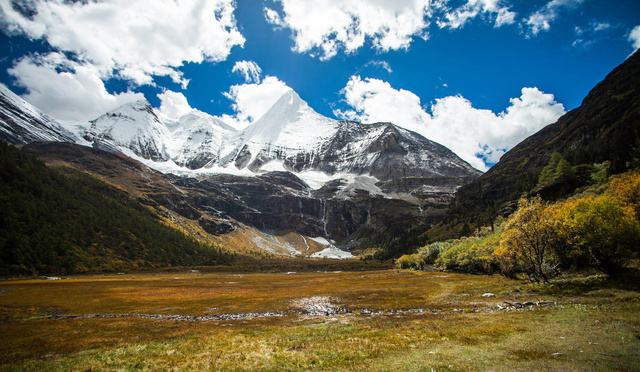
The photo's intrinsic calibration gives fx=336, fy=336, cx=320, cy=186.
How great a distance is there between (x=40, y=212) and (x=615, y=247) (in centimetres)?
22718

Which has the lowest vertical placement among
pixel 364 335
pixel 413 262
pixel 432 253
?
pixel 413 262

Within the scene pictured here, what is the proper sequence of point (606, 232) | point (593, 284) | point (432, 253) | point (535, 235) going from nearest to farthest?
point (593, 284) < point (606, 232) < point (535, 235) < point (432, 253)

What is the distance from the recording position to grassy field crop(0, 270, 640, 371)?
20.9m

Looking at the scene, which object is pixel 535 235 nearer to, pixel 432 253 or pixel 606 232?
pixel 606 232

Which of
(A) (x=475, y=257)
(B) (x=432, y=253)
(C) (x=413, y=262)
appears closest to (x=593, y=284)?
(A) (x=475, y=257)

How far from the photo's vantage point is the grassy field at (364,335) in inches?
822

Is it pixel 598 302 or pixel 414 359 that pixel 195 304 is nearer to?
pixel 414 359

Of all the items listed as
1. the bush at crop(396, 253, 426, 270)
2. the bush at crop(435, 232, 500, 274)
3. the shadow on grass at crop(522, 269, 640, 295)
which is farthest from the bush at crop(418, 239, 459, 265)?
the shadow on grass at crop(522, 269, 640, 295)

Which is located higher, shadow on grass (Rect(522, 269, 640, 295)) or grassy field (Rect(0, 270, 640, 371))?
shadow on grass (Rect(522, 269, 640, 295))

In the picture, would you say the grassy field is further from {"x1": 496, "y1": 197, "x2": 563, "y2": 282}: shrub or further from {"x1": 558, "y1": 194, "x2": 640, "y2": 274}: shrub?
{"x1": 496, "y1": 197, "x2": 563, "y2": 282}: shrub

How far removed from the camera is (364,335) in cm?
2970

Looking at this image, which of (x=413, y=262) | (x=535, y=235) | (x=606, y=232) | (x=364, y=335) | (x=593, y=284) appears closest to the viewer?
(x=364, y=335)

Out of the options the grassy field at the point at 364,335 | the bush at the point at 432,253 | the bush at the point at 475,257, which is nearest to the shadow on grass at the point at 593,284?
the grassy field at the point at 364,335

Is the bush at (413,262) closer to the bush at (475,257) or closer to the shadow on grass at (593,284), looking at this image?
the bush at (475,257)
